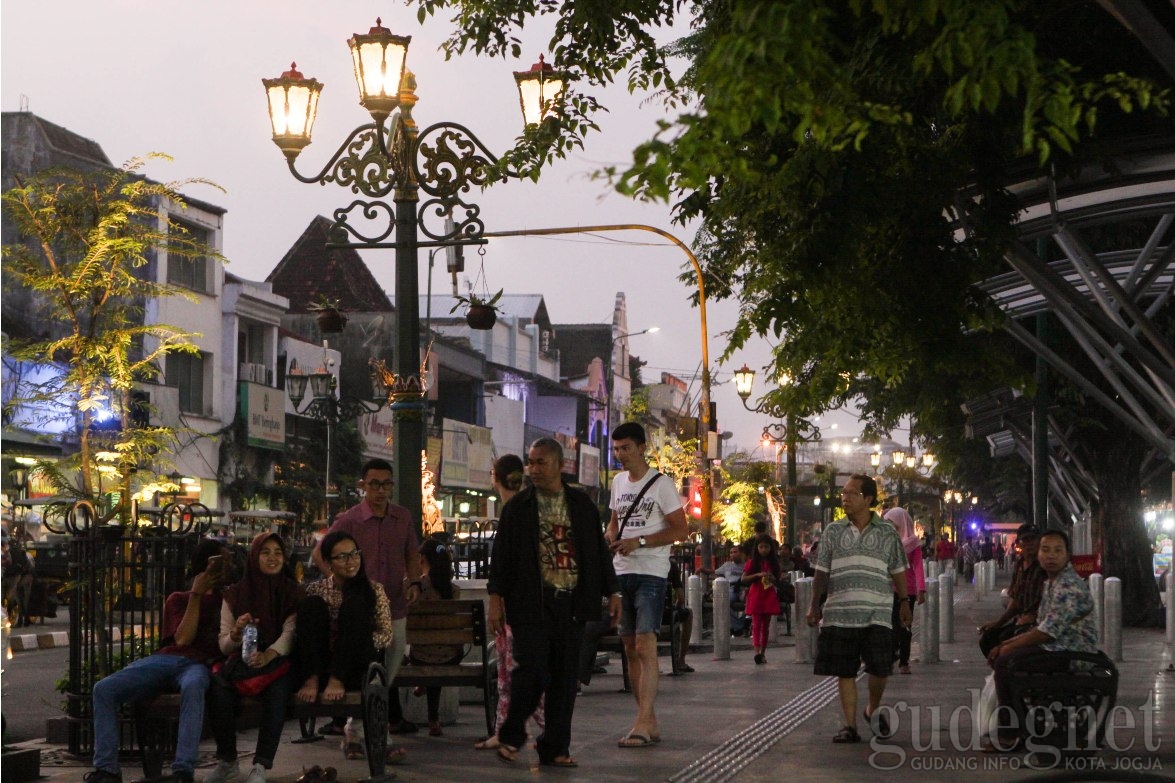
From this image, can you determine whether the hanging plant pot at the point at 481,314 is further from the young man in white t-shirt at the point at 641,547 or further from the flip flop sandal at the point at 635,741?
the flip flop sandal at the point at 635,741

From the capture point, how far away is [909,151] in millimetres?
11672

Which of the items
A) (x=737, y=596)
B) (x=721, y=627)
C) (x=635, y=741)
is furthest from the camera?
(x=737, y=596)

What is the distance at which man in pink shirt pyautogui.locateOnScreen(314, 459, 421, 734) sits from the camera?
10.4 meters

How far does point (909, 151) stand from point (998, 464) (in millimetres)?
41463

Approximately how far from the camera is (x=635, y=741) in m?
10.9

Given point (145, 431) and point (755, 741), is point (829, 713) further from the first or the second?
point (145, 431)

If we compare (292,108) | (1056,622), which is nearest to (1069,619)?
(1056,622)

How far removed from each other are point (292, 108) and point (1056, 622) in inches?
282

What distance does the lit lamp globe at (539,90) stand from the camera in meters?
13.0

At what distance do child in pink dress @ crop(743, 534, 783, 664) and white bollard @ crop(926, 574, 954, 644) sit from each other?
2407 millimetres

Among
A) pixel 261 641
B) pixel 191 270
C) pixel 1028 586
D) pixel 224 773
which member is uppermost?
pixel 191 270

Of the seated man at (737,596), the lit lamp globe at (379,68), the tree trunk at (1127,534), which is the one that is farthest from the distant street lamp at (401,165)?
the tree trunk at (1127,534)

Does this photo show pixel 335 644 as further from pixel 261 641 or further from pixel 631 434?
pixel 631 434

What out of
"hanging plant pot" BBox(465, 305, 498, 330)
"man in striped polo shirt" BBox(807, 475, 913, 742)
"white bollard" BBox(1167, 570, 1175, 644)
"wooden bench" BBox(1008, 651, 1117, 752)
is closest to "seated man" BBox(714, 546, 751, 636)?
"white bollard" BBox(1167, 570, 1175, 644)
